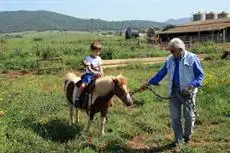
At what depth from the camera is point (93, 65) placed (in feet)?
30.8

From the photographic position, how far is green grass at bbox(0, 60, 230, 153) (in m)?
8.45

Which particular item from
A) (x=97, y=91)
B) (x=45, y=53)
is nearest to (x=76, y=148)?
(x=97, y=91)

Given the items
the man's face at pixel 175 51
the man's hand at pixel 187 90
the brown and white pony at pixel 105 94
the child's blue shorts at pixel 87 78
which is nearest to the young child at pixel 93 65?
the child's blue shorts at pixel 87 78

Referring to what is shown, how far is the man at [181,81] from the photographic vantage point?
8.34 metres

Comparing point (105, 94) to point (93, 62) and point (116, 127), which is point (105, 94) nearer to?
point (93, 62)

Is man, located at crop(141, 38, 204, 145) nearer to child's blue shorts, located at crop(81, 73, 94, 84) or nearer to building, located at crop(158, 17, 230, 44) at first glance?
child's blue shorts, located at crop(81, 73, 94, 84)

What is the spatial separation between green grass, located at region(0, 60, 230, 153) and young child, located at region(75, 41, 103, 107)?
3.20 feet

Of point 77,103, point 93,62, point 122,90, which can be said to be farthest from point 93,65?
point 77,103

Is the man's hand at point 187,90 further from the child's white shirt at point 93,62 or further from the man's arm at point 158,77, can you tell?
the child's white shirt at point 93,62

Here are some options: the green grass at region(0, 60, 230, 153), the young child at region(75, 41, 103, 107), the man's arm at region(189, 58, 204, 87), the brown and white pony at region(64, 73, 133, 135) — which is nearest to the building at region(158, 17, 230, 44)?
the green grass at region(0, 60, 230, 153)

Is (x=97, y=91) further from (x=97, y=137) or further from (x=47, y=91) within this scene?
(x=47, y=91)

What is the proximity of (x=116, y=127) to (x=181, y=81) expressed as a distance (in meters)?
2.22

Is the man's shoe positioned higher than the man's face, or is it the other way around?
the man's face

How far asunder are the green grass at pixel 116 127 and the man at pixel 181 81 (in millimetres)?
493
